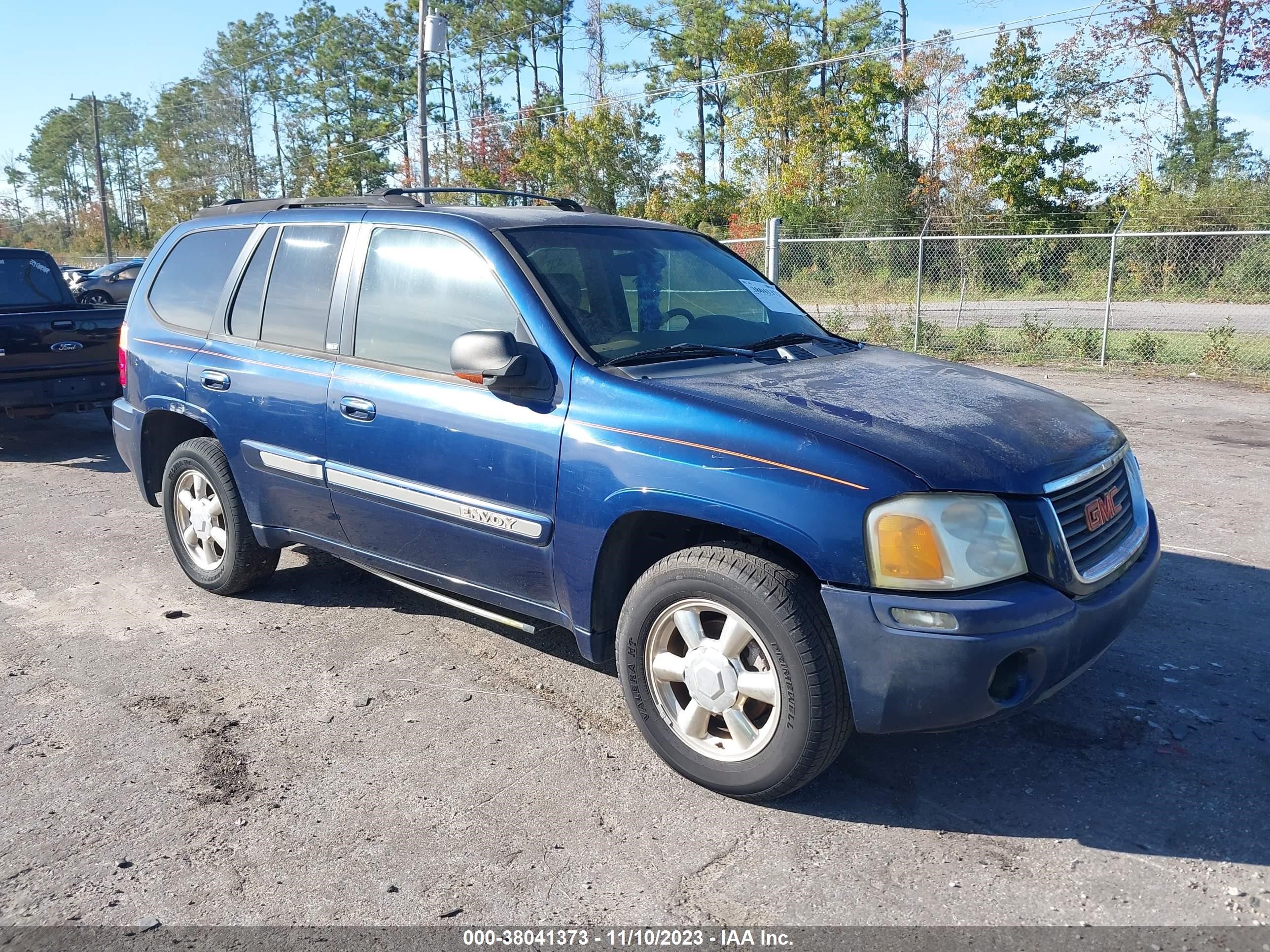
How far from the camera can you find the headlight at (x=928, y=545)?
2816 mm

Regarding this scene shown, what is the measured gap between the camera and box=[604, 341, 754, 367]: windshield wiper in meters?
3.60

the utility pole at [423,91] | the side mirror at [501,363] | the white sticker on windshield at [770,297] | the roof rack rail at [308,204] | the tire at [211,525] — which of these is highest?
Answer: the utility pole at [423,91]

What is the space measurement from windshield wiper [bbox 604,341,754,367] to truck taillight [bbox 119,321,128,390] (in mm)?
3278

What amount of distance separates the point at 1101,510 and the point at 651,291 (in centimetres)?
191


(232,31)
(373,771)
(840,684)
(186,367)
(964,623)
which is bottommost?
(373,771)

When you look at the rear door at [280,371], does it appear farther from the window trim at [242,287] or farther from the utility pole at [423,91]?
the utility pole at [423,91]

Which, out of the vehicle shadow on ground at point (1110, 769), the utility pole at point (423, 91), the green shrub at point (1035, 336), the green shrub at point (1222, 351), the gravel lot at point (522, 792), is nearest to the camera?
the gravel lot at point (522, 792)

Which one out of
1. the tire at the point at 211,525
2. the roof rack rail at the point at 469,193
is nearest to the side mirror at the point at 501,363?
the roof rack rail at the point at 469,193

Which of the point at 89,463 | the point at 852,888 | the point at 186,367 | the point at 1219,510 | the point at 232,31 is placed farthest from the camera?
the point at 232,31

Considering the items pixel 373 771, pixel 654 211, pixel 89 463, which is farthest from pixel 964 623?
pixel 654 211

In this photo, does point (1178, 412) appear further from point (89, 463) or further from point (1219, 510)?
point (89, 463)

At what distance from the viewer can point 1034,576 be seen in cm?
294

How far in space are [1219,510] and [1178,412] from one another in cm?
430

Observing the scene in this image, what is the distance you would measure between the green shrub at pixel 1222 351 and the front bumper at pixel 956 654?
11.7 meters
